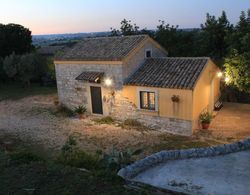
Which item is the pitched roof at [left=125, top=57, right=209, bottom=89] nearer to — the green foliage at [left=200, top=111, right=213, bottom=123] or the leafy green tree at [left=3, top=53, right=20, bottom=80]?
the green foliage at [left=200, top=111, right=213, bottom=123]

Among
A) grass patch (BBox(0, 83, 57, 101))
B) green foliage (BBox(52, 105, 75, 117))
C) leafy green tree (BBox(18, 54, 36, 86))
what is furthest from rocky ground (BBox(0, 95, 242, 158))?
leafy green tree (BBox(18, 54, 36, 86))

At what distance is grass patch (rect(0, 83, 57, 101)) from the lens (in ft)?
85.2

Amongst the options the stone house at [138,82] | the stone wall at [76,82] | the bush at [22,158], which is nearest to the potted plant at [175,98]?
the stone house at [138,82]

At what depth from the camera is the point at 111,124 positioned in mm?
16625

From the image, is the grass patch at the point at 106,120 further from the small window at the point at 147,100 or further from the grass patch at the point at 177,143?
the grass patch at the point at 177,143

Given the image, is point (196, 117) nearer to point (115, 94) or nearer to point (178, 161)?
point (115, 94)

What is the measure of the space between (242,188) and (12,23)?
35.3 meters

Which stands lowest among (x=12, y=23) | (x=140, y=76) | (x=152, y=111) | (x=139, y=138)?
(x=139, y=138)

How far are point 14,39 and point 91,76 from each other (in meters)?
20.8

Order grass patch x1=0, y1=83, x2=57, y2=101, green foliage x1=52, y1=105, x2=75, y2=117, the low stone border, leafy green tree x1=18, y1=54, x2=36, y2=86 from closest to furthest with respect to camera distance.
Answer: the low stone border
green foliage x1=52, y1=105, x2=75, y2=117
grass patch x1=0, y1=83, x2=57, y2=101
leafy green tree x1=18, y1=54, x2=36, y2=86

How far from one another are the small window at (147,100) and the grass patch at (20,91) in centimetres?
1338

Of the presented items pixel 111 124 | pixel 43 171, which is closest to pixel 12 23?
pixel 111 124

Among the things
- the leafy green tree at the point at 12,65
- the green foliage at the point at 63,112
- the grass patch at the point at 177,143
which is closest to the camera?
the grass patch at the point at 177,143

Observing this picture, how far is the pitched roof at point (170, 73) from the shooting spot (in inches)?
567
